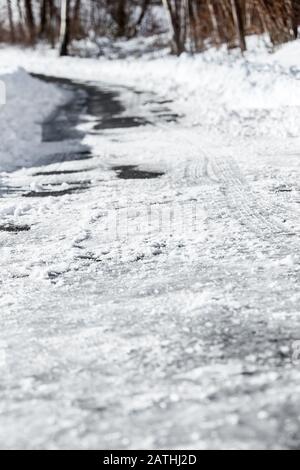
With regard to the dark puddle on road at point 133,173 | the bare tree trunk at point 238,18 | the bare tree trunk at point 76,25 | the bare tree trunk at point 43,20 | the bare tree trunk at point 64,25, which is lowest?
the dark puddle on road at point 133,173

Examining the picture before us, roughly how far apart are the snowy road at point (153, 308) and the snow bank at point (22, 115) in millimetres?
1320

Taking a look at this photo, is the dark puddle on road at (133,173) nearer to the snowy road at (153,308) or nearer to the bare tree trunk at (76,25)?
the snowy road at (153,308)

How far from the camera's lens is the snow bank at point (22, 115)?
7.44 metres

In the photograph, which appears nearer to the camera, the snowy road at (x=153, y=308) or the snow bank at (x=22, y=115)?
the snowy road at (x=153, y=308)

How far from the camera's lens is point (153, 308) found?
118 inches

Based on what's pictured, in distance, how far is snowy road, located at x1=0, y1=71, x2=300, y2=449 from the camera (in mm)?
2092

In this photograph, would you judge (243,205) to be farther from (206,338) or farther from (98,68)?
(98,68)

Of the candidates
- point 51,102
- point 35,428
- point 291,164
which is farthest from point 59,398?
point 51,102

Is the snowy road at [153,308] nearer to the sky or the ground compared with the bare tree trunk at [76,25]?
nearer to the ground

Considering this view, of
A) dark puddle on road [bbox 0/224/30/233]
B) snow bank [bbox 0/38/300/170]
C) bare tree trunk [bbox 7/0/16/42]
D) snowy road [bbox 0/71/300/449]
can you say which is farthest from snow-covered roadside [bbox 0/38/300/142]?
bare tree trunk [bbox 7/0/16/42]

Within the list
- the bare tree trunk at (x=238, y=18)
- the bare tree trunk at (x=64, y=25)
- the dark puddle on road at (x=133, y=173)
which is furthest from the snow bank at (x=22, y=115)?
the bare tree trunk at (x=64, y=25)

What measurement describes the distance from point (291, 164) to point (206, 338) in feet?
11.5

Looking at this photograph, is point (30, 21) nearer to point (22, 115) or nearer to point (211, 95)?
point (211, 95)

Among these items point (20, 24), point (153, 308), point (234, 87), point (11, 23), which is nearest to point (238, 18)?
point (234, 87)
